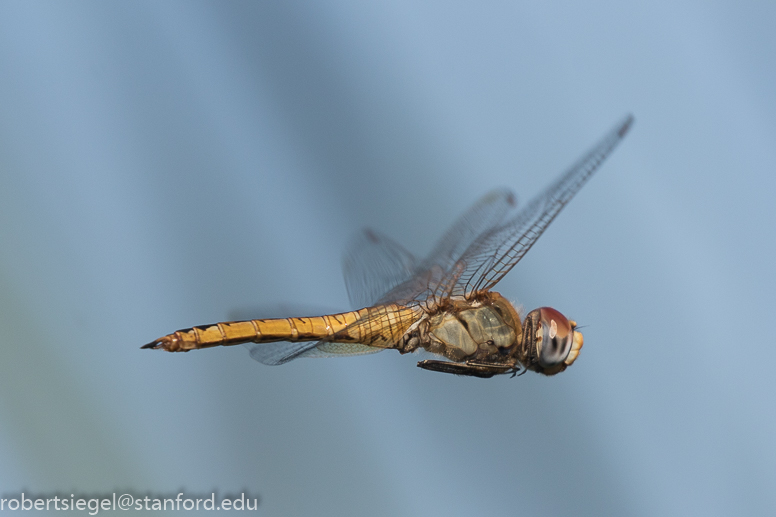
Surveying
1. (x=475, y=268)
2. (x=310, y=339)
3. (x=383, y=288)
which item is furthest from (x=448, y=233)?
(x=310, y=339)

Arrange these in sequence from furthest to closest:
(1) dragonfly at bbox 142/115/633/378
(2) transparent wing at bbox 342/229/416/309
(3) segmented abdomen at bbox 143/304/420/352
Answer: (2) transparent wing at bbox 342/229/416/309
(1) dragonfly at bbox 142/115/633/378
(3) segmented abdomen at bbox 143/304/420/352

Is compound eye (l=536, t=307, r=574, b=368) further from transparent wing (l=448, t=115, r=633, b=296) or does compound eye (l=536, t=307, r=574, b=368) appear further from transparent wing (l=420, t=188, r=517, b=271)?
transparent wing (l=420, t=188, r=517, b=271)

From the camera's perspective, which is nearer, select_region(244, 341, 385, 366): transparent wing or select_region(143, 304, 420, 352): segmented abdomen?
select_region(143, 304, 420, 352): segmented abdomen

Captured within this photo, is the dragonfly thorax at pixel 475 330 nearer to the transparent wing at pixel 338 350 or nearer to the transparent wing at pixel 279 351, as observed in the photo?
the transparent wing at pixel 338 350

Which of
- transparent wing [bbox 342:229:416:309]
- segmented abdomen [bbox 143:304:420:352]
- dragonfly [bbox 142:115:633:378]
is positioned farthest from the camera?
transparent wing [bbox 342:229:416:309]

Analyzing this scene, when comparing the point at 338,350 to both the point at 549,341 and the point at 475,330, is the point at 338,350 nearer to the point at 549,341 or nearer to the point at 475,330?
the point at 475,330

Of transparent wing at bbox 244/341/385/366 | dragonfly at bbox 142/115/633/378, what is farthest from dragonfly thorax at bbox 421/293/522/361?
transparent wing at bbox 244/341/385/366

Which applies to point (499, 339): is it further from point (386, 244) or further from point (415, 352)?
point (386, 244)

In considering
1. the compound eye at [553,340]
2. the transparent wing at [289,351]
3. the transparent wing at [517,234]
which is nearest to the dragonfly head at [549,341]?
the compound eye at [553,340]

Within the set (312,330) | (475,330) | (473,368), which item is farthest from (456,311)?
(312,330)
